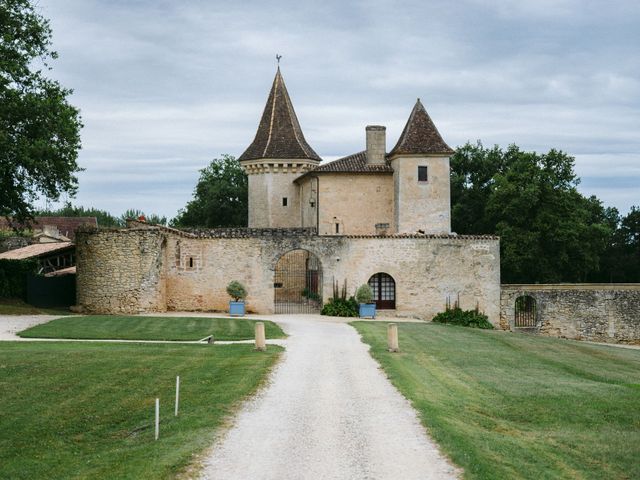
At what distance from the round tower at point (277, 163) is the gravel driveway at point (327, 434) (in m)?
33.2

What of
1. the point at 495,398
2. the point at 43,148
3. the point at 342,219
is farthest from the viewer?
the point at 342,219

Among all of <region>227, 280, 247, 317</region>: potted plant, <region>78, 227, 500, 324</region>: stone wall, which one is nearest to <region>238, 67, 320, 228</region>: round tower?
<region>78, 227, 500, 324</region>: stone wall

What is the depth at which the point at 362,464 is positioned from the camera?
13.3 m

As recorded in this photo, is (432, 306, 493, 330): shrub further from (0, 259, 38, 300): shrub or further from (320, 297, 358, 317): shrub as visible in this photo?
(0, 259, 38, 300): shrub

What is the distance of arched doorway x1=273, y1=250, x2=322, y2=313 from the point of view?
1801 inches

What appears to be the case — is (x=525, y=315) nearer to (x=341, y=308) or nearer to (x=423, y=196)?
(x=423, y=196)

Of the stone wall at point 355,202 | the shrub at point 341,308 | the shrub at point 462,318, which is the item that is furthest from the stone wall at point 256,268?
the stone wall at point 355,202

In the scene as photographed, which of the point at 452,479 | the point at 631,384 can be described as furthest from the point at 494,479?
the point at 631,384

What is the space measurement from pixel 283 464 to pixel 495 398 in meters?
7.96

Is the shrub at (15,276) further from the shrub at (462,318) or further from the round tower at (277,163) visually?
the shrub at (462,318)

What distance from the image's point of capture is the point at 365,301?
136 ft

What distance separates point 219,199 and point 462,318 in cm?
4199

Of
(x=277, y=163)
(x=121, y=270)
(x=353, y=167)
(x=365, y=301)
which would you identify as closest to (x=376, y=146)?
(x=353, y=167)

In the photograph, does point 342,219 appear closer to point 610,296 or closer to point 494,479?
point 610,296
